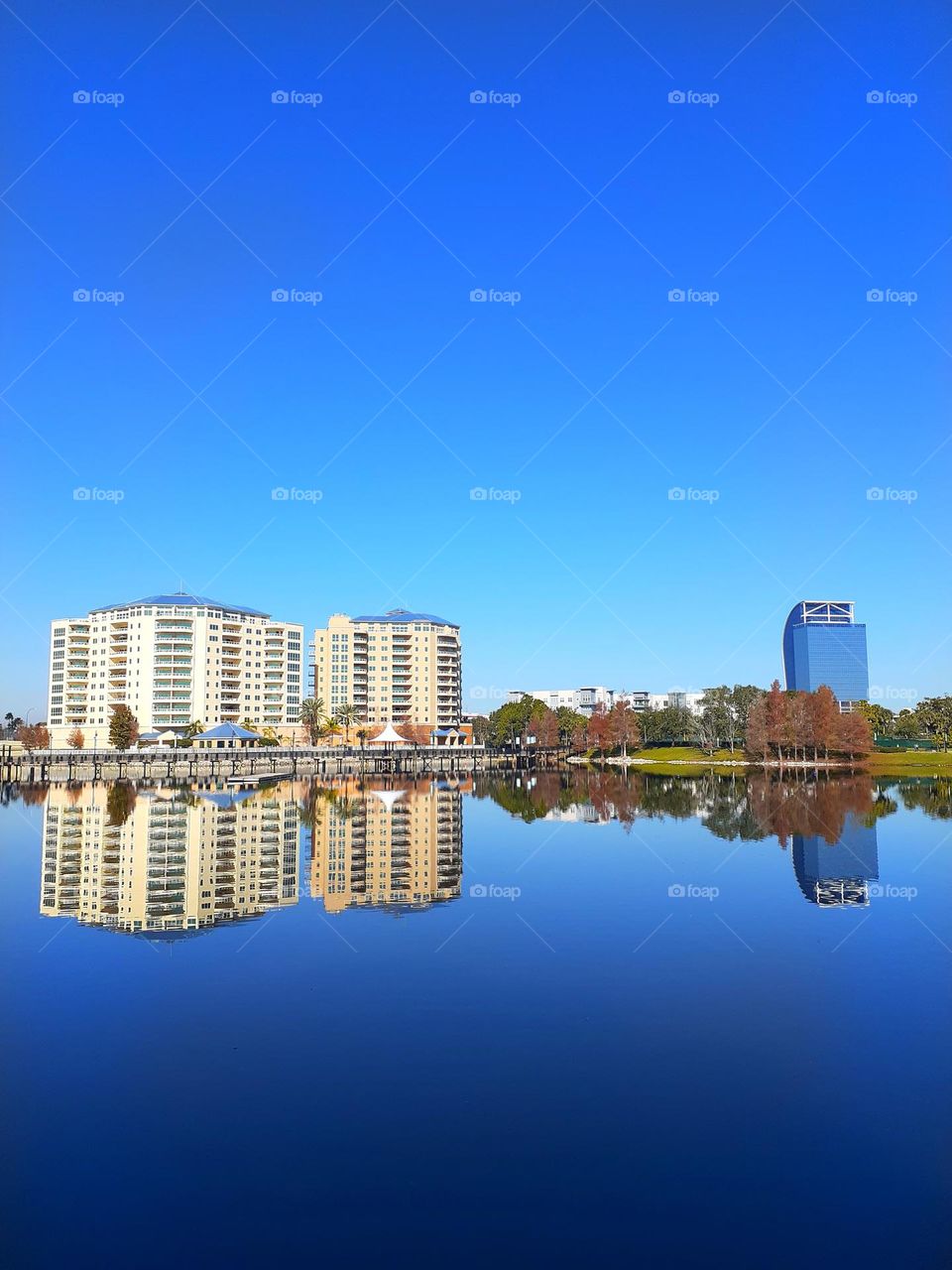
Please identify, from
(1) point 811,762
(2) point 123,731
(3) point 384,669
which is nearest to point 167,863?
(2) point 123,731

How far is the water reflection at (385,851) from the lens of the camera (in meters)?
21.9

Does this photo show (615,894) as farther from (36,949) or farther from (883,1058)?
(36,949)

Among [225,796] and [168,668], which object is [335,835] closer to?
[225,796]

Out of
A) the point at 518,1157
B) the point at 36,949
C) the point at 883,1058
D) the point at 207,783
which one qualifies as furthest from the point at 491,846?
the point at 207,783

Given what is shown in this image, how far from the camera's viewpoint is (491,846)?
103 feet

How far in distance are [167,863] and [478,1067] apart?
1805cm

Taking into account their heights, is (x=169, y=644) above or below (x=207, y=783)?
above

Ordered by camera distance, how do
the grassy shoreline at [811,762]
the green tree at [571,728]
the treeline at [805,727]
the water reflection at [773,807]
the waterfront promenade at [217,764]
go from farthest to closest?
the green tree at [571,728] → the treeline at [805,727] → the grassy shoreline at [811,762] → the waterfront promenade at [217,764] → the water reflection at [773,807]

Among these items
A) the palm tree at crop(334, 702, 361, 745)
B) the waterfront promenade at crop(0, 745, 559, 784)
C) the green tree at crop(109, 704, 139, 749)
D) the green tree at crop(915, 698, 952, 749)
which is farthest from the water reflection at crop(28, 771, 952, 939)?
the palm tree at crop(334, 702, 361, 745)

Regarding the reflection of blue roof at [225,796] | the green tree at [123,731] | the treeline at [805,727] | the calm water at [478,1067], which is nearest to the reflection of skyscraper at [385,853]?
the calm water at [478,1067]

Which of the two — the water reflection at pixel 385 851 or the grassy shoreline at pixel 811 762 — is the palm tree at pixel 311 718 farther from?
the water reflection at pixel 385 851

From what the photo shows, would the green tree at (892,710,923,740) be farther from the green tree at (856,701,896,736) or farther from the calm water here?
the calm water

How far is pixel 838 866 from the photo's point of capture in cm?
2606

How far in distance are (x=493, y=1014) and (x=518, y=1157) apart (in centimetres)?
407
